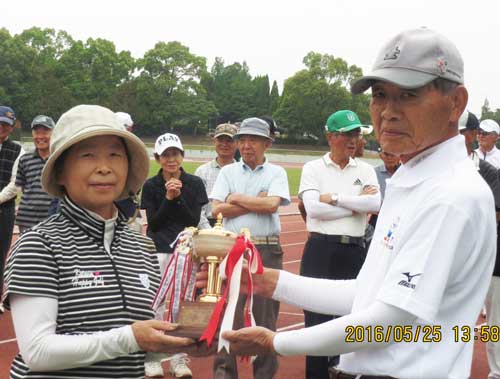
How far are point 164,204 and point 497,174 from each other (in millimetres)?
3064

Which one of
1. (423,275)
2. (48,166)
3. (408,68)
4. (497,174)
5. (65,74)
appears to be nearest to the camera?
(423,275)

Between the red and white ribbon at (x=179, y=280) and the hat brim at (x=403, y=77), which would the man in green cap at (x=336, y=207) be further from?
the hat brim at (x=403, y=77)

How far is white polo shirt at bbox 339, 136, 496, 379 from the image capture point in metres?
2.19

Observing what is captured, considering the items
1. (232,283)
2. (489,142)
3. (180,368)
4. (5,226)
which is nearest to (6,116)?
(5,226)

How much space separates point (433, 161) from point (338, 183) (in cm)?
388

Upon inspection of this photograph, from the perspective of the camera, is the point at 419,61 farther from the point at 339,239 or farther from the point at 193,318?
the point at 339,239

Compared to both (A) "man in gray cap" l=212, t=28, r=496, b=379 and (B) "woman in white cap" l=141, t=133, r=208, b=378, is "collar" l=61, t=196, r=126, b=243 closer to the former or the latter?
(A) "man in gray cap" l=212, t=28, r=496, b=379

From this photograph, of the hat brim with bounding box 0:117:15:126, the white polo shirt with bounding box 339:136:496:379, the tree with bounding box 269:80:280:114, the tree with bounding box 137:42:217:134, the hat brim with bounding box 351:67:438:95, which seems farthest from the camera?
the tree with bounding box 269:80:280:114

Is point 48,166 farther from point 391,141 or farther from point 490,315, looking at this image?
point 490,315

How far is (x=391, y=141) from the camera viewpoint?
2494mm

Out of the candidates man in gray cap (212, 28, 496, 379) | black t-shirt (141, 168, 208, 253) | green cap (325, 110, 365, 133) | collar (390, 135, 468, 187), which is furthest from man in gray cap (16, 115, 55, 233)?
collar (390, 135, 468, 187)

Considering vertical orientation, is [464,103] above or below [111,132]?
above

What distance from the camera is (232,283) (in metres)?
2.94

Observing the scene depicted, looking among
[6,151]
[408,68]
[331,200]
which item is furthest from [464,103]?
[6,151]
